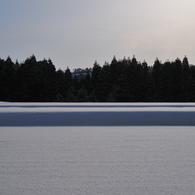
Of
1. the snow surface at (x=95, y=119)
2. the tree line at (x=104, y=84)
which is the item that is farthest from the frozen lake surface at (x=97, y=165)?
the tree line at (x=104, y=84)

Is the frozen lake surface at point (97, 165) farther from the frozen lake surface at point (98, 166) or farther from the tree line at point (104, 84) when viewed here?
the tree line at point (104, 84)

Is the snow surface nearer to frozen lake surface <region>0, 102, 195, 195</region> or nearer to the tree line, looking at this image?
frozen lake surface <region>0, 102, 195, 195</region>

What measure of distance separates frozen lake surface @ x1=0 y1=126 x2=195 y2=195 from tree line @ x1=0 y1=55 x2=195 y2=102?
21615 millimetres

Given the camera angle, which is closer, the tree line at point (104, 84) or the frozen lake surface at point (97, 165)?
the frozen lake surface at point (97, 165)

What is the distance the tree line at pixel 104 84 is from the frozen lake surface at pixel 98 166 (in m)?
21.6

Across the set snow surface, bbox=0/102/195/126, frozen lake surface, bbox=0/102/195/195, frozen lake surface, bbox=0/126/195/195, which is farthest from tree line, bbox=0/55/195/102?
frozen lake surface, bbox=0/126/195/195

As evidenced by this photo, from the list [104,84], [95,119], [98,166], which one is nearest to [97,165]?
[98,166]

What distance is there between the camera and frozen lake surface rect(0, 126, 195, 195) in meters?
1.61

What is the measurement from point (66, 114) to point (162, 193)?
11.9 feet

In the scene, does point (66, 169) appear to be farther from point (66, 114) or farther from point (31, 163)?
point (66, 114)

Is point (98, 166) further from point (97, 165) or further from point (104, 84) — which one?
point (104, 84)

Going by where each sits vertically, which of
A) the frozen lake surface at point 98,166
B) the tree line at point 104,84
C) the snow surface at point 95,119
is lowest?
the frozen lake surface at point 98,166

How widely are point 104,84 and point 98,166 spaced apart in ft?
94.0

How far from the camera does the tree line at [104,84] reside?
26.4m
